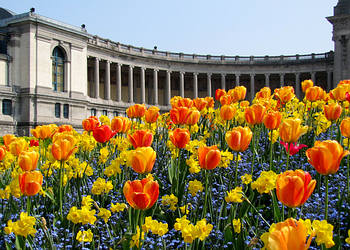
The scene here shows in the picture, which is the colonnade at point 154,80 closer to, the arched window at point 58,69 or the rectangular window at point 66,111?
the arched window at point 58,69

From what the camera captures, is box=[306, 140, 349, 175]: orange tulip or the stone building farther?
the stone building

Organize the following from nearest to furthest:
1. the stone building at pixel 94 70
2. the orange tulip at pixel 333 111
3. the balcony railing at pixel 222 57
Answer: the orange tulip at pixel 333 111 < the stone building at pixel 94 70 < the balcony railing at pixel 222 57

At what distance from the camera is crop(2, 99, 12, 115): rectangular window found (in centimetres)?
4969

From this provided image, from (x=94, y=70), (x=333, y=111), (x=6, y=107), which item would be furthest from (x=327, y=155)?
(x=94, y=70)

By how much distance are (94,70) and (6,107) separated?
66.9ft

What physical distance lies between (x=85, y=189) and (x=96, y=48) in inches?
2382

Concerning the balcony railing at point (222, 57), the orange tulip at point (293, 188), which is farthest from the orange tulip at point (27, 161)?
the balcony railing at point (222, 57)

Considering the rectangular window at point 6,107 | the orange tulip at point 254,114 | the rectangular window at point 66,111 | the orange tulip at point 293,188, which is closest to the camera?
the orange tulip at point 293,188

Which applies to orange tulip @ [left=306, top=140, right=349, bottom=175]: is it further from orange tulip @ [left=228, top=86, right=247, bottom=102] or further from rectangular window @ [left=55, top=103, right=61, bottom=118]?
rectangular window @ [left=55, top=103, right=61, bottom=118]

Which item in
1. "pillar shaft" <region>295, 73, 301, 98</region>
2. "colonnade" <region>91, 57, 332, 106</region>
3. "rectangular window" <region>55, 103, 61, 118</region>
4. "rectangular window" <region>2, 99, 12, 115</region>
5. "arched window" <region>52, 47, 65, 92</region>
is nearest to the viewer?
"rectangular window" <region>2, 99, 12, 115</region>

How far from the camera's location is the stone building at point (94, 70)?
51.7 m

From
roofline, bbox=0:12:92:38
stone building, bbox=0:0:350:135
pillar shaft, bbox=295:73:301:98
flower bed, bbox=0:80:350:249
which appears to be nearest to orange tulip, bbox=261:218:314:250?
flower bed, bbox=0:80:350:249

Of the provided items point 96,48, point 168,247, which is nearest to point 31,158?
point 168,247

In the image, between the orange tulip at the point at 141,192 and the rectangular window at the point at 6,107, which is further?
the rectangular window at the point at 6,107
